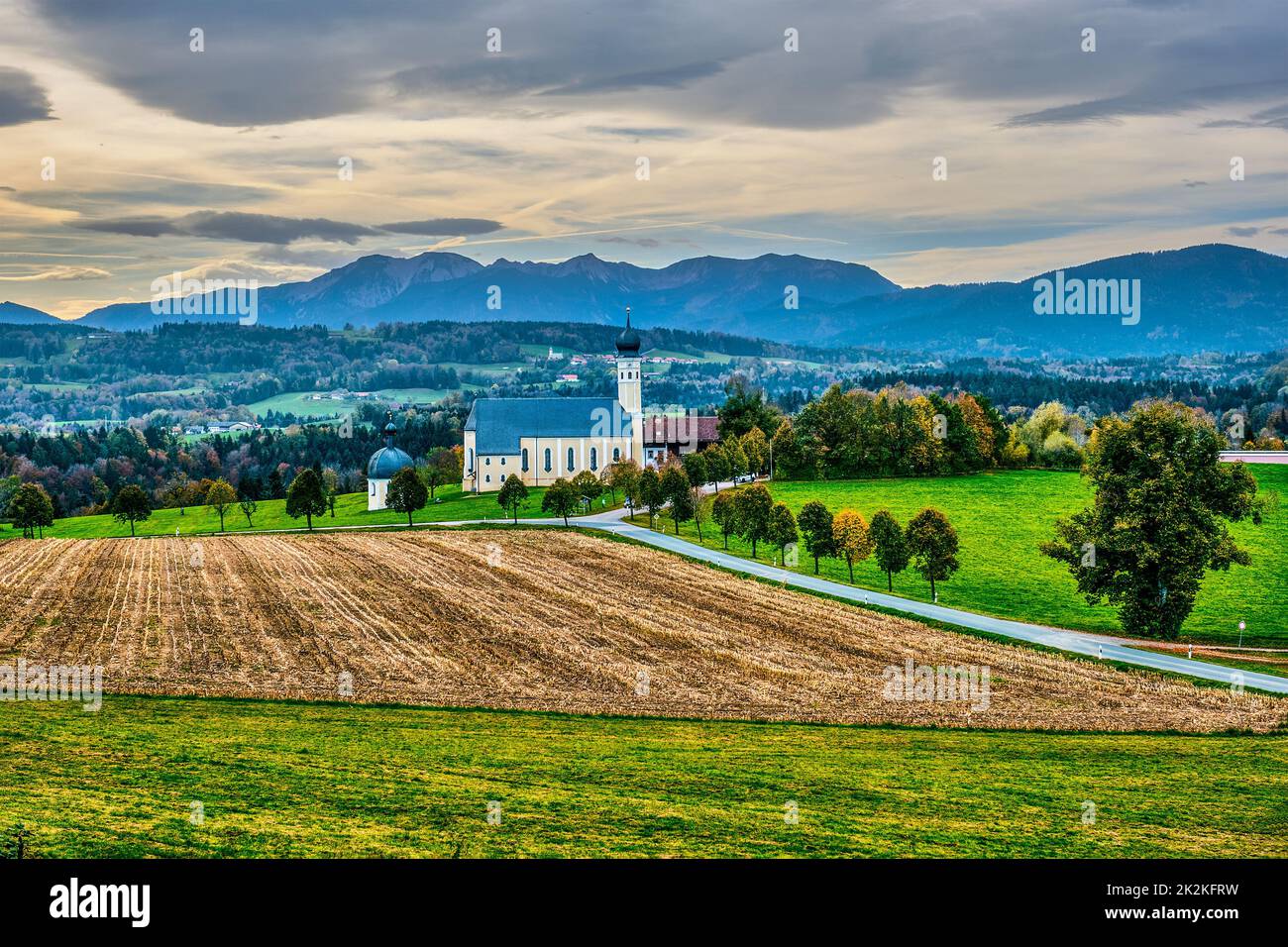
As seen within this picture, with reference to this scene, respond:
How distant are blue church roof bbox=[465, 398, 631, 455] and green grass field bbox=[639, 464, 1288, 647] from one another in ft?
66.9

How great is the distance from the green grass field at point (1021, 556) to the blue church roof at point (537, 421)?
802 inches

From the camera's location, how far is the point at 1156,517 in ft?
153

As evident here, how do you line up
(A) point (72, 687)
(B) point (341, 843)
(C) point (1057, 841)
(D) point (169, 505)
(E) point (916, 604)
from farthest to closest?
(D) point (169, 505) < (E) point (916, 604) < (A) point (72, 687) < (C) point (1057, 841) < (B) point (341, 843)

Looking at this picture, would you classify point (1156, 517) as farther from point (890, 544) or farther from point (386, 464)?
point (386, 464)

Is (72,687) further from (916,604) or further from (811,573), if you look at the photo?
(811,573)

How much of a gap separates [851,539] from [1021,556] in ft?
52.0

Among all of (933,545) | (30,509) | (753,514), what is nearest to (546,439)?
(30,509)

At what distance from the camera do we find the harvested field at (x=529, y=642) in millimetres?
33875

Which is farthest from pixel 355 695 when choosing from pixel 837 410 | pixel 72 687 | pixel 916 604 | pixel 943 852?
pixel 837 410

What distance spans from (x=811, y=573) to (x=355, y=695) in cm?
3572

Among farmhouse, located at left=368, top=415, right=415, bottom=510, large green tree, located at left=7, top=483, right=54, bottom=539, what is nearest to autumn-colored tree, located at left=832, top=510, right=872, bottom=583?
farmhouse, located at left=368, top=415, right=415, bottom=510

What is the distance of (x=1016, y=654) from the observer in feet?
138

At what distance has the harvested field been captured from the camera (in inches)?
1334

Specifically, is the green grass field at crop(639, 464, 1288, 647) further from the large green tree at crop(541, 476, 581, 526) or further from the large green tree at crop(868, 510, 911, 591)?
the large green tree at crop(541, 476, 581, 526)
